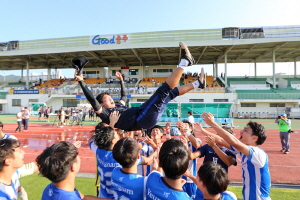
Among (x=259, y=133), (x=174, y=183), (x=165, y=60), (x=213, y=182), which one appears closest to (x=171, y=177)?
(x=174, y=183)

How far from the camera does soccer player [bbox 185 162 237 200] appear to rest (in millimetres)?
1633

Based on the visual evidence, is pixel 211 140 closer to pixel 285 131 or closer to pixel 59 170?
pixel 59 170

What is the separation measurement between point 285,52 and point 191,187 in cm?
3868

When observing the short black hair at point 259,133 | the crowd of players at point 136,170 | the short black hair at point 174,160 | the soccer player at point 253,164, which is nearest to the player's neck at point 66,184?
the crowd of players at point 136,170

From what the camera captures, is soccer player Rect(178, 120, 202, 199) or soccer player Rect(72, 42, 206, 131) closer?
soccer player Rect(178, 120, 202, 199)

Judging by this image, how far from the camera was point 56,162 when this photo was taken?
5.44ft

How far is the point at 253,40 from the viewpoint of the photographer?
2588cm

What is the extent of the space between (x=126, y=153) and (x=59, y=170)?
0.62 metres

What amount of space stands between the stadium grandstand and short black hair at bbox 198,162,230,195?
26510 millimetres

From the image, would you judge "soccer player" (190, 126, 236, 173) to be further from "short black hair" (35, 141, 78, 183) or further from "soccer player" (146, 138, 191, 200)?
"short black hair" (35, 141, 78, 183)

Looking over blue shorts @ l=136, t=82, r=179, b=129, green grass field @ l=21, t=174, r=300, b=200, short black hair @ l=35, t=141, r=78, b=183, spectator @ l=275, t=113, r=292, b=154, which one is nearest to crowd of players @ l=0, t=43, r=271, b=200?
short black hair @ l=35, t=141, r=78, b=183

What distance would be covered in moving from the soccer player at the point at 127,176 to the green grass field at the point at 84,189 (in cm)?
283

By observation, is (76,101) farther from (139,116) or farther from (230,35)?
(139,116)

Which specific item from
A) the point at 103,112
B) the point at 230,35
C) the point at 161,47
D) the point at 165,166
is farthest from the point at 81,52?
the point at 165,166
